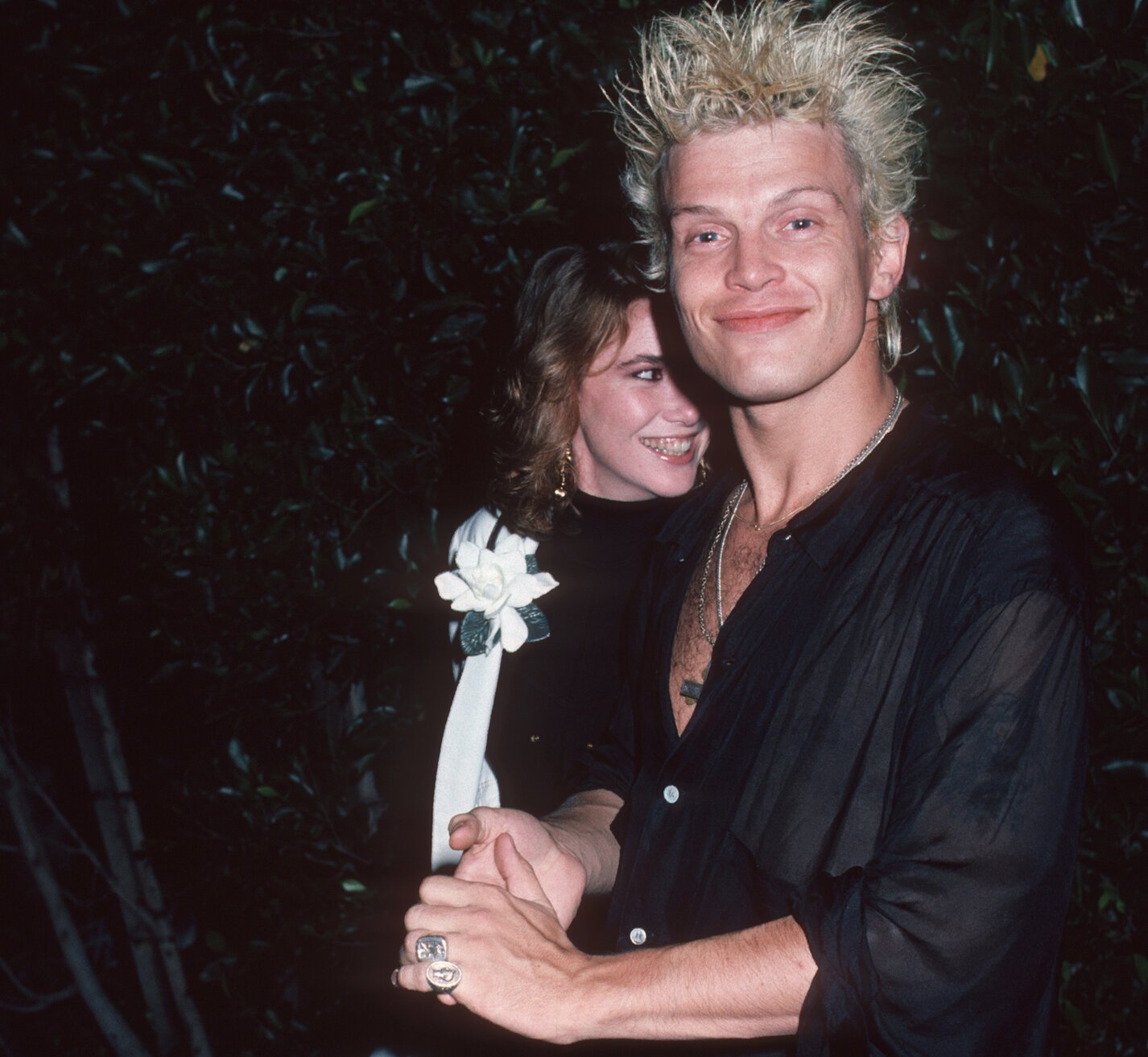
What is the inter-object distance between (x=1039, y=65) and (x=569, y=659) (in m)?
1.71

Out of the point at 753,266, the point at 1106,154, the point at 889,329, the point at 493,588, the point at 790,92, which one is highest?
the point at 790,92

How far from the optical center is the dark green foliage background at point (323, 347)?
7.00 ft

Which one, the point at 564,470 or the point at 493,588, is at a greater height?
the point at 564,470

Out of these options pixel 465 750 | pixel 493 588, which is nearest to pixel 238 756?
pixel 465 750

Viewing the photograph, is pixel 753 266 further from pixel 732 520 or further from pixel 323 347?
pixel 323 347

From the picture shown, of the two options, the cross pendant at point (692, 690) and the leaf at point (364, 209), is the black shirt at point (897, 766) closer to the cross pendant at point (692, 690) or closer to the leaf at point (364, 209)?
the cross pendant at point (692, 690)

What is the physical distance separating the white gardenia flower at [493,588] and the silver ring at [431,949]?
3.77ft

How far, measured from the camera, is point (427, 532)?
112 inches

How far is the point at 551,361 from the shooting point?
108 inches

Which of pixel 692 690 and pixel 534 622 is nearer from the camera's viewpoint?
pixel 692 690

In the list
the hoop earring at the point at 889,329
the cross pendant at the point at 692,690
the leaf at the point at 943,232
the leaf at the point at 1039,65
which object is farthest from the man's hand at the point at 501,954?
the leaf at the point at 1039,65

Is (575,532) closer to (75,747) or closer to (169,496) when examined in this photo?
(169,496)

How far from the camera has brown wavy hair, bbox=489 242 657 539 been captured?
2662 millimetres

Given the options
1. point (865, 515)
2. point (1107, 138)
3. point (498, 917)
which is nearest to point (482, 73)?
point (1107, 138)
